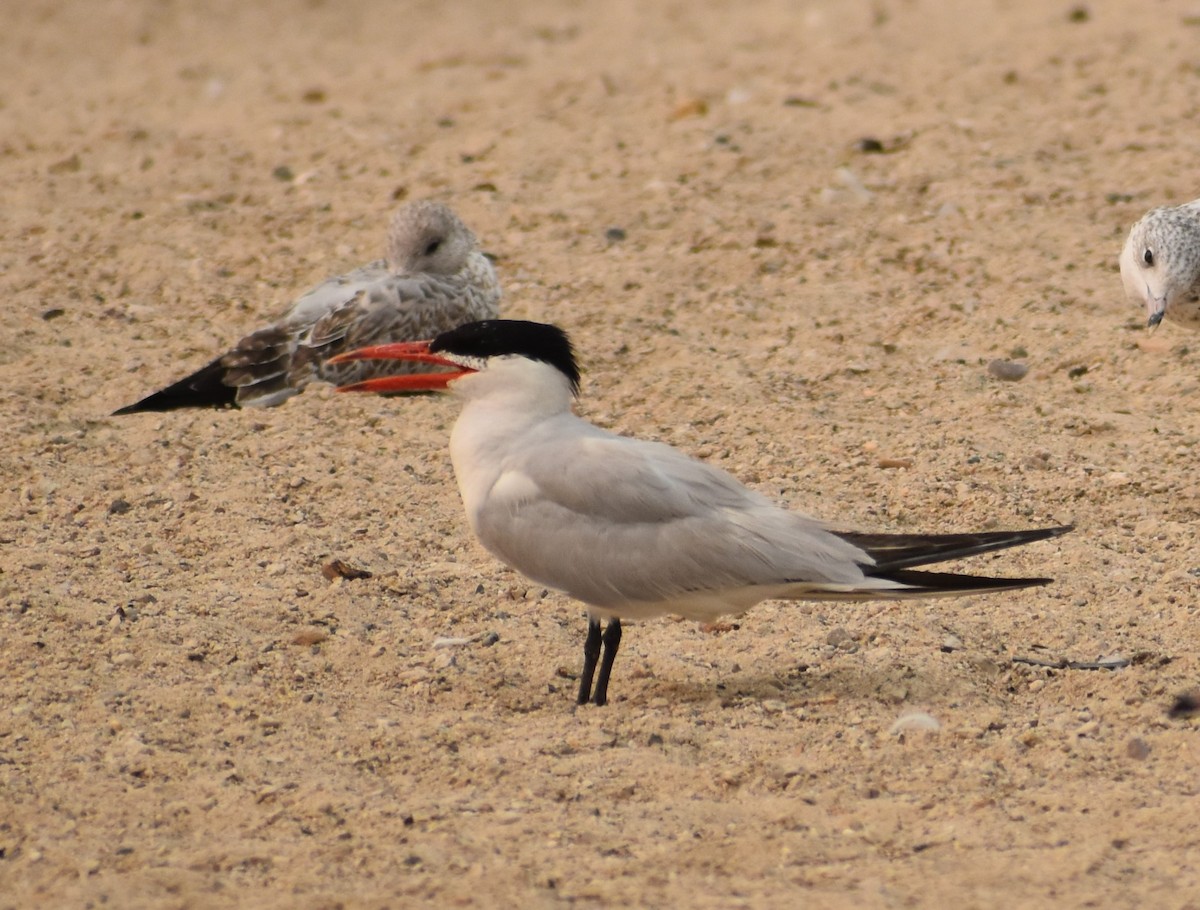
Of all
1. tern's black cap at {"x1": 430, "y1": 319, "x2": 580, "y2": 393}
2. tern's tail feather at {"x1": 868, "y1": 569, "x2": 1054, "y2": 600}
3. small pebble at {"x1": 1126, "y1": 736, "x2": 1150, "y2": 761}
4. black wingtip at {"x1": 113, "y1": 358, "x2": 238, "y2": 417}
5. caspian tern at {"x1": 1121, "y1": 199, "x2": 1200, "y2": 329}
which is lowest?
black wingtip at {"x1": 113, "y1": 358, "x2": 238, "y2": 417}

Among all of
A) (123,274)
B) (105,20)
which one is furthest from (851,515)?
(105,20)

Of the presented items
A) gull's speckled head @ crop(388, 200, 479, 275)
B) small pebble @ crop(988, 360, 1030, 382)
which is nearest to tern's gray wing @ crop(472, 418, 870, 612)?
small pebble @ crop(988, 360, 1030, 382)

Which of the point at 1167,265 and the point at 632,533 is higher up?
the point at 1167,265

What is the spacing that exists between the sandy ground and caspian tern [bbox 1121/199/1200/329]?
0.26 meters

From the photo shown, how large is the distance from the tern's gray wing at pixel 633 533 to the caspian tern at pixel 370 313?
232cm

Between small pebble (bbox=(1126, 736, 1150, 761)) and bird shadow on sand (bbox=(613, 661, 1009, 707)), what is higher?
small pebble (bbox=(1126, 736, 1150, 761))

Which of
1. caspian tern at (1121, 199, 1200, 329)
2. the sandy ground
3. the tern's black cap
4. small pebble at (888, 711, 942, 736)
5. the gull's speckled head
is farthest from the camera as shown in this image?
the gull's speckled head

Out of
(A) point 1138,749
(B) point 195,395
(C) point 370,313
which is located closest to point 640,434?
(C) point 370,313

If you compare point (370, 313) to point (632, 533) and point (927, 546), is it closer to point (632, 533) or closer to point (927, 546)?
point (632, 533)

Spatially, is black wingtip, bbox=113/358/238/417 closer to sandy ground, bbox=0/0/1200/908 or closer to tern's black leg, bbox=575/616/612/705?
sandy ground, bbox=0/0/1200/908

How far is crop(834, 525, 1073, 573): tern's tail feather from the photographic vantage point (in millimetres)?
3822

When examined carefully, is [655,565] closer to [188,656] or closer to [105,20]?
[188,656]

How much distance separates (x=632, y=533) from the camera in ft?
12.5

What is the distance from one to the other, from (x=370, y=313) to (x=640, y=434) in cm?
129
